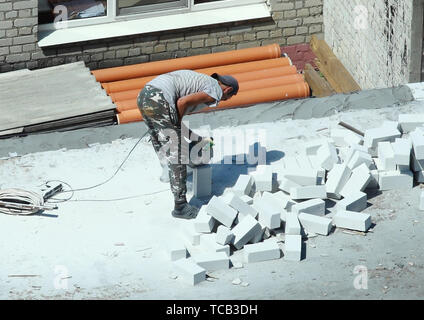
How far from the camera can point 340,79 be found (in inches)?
499

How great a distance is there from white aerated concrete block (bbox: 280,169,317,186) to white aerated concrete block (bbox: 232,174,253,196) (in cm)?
32

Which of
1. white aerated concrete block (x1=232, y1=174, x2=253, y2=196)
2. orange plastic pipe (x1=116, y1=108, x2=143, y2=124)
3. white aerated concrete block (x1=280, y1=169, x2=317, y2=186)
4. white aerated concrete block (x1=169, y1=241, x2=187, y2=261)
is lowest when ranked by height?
orange plastic pipe (x1=116, y1=108, x2=143, y2=124)

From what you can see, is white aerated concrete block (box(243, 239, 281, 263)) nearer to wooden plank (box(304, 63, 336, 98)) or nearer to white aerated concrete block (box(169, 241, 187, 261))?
white aerated concrete block (box(169, 241, 187, 261))

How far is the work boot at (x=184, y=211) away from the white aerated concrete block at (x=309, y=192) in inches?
33.5

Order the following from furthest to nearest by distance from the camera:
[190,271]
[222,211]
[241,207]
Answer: [241,207]
[222,211]
[190,271]

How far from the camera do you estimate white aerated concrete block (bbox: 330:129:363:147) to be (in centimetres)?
880

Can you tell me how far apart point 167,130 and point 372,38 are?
463 cm

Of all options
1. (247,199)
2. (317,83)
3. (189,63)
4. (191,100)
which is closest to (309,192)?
(247,199)

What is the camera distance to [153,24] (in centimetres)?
1293

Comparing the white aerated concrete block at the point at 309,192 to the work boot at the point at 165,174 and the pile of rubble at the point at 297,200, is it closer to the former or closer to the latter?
the pile of rubble at the point at 297,200

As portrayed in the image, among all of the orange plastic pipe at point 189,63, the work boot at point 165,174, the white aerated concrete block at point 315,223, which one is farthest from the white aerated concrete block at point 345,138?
the orange plastic pipe at point 189,63

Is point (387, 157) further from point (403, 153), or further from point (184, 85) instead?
point (184, 85)

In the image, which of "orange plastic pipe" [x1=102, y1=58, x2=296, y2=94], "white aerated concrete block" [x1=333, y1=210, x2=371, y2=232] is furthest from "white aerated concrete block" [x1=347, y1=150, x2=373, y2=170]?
"orange plastic pipe" [x1=102, y1=58, x2=296, y2=94]

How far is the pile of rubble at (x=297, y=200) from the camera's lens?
7398 mm
